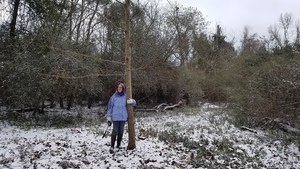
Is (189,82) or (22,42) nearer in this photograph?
(22,42)

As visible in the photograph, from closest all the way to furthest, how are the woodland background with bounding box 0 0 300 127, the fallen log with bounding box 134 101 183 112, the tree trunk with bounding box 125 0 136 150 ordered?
the tree trunk with bounding box 125 0 136 150 < the woodland background with bounding box 0 0 300 127 < the fallen log with bounding box 134 101 183 112

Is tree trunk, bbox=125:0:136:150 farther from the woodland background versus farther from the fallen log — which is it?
the fallen log

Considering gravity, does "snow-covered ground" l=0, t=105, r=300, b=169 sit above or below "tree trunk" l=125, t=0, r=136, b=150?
below

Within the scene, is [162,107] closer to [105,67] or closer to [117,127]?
[105,67]

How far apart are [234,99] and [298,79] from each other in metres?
6.57

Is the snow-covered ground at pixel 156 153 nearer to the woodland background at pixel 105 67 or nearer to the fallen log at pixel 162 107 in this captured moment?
the woodland background at pixel 105 67

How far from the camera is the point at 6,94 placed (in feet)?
51.1

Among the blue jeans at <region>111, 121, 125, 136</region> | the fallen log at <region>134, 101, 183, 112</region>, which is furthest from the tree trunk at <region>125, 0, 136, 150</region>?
the fallen log at <region>134, 101, 183, 112</region>

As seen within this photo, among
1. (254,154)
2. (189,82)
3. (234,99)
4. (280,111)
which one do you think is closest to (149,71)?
(189,82)

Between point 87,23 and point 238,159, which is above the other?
point 87,23

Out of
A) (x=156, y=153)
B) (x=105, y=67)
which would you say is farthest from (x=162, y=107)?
(x=156, y=153)

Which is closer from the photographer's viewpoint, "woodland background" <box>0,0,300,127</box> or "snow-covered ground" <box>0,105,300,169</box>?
"snow-covered ground" <box>0,105,300,169</box>

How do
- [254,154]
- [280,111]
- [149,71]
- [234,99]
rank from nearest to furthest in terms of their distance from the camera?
[254,154], [280,111], [234,99], [149,71]

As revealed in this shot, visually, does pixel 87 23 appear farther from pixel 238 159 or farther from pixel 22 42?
pixel 238 159
